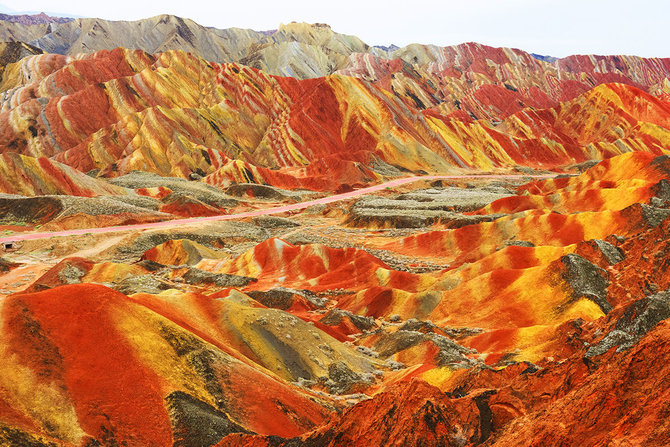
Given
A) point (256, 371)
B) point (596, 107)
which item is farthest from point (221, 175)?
point (596, 107)

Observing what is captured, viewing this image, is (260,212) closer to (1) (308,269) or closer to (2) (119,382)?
(1) (308,269)

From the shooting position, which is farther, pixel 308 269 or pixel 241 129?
pixel 241 129

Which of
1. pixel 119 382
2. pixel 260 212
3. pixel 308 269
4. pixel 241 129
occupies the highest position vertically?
pixel 241 129

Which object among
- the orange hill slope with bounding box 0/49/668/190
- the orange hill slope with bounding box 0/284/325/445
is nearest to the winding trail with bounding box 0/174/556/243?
the orange hill slope with bounding box 0/49/668/190

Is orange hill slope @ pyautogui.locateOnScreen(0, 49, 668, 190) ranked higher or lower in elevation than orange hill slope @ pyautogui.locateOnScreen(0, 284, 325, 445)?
higher

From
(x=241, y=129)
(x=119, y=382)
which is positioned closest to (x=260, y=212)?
(x=241, y=129)

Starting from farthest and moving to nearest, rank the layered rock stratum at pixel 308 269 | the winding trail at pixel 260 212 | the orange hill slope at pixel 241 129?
the orange hill slope at pixel 241 129
the winding trail at pixel 260 212
the layered rock stratum at pixel 308 269

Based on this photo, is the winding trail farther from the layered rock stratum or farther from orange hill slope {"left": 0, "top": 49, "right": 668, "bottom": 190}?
orange hill slope {"left": 0, "top": 49, "right": 668, "bottom": 190}

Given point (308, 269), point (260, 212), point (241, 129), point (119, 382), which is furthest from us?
point (241, 129)

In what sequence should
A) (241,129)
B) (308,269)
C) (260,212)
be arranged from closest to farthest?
(308,269) → (260,212) → (241,129)

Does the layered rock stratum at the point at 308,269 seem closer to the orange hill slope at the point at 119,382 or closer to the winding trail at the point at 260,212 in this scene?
the orange hill slope at the point at 119,382

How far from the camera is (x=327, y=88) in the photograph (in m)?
109

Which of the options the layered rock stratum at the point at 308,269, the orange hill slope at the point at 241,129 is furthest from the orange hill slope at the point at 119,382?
the orange hill slope at the point at 241,129

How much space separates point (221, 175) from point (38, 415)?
68169 millimetres
